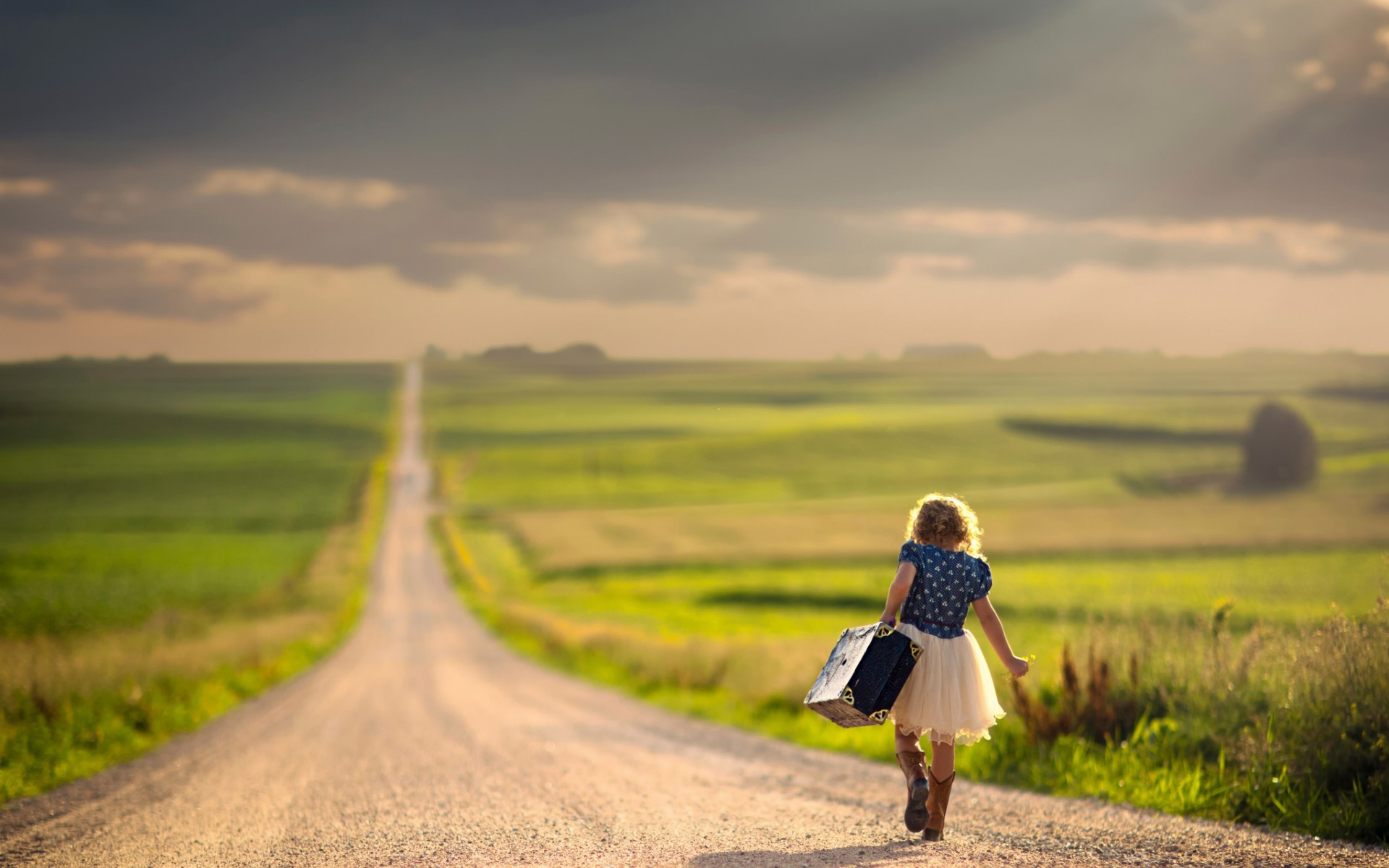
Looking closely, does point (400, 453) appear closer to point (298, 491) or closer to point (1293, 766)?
point (298, 491)

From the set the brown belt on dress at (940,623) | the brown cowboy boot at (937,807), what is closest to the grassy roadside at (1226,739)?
the brown cowboy boot at (937,807)

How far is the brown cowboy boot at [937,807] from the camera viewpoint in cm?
608

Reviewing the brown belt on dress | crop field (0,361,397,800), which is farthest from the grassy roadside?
crop field (0,361,397,800)

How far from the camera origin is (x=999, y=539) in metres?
50.7

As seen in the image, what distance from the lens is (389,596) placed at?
50.9 m

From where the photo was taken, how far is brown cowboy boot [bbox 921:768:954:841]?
608cm

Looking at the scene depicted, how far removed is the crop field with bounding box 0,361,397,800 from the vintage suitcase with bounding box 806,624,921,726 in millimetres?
7567

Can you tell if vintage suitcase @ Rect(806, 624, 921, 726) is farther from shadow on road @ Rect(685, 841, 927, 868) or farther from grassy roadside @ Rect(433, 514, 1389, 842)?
grassy roadside @ Rect(433, 514, 1389, 842)

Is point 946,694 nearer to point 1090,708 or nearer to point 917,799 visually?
point 917,799

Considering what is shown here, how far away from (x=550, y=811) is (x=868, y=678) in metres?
2.74

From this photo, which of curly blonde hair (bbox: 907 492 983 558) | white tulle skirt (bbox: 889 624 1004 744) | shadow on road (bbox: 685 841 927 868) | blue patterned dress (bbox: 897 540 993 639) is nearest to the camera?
shadow on road (bbox: 685 841 927 868)

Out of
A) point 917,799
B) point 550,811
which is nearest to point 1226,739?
point 917,799

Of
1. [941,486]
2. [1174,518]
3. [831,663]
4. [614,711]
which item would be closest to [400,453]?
[941,486]

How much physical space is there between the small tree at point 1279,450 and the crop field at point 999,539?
5.88ft
